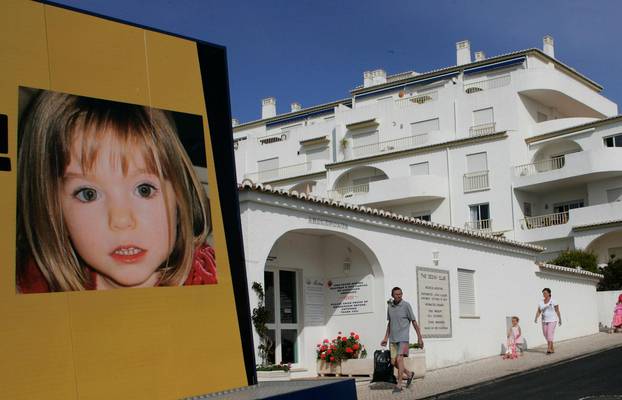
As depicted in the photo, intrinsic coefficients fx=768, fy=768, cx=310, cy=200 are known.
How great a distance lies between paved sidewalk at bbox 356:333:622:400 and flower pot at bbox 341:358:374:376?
1.55 feet

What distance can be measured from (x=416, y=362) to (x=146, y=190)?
29.8 feet

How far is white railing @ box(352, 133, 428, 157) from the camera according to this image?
47188mm

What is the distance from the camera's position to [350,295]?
54.6 ft

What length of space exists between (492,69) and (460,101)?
5.98 m

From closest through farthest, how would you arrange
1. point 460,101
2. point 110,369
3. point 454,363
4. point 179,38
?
point 110,369
point 179,38
point 454,363
point 460,101

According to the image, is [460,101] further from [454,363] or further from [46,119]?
[46,119]

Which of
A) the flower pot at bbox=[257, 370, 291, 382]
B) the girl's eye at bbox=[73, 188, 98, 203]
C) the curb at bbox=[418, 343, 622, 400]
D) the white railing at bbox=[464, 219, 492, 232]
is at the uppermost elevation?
the girl's eye at bbox=[73, 188, 98, 203]

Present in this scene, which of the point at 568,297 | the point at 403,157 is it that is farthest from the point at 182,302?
the point at 403,157

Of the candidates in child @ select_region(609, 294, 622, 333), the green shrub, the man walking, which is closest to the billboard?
the man walking

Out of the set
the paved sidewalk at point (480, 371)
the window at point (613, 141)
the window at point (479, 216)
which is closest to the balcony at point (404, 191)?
the window at point (479, 216)

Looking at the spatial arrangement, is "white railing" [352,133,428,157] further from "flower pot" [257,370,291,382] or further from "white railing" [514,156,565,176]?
"flower pot" [257,370,291,382]

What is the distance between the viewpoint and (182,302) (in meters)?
8.23

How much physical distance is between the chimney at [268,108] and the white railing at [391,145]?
16117 millimetres

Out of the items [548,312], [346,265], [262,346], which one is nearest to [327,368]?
[346,265]
